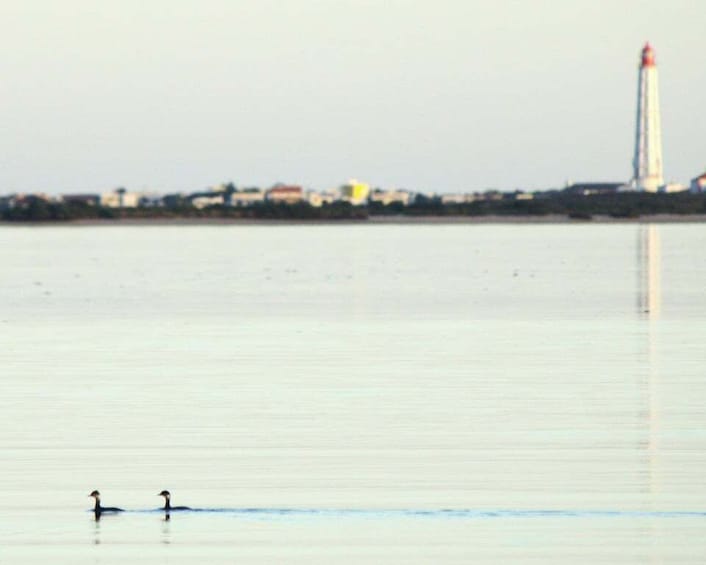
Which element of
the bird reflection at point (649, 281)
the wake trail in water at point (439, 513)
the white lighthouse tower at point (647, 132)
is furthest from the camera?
the white lighthouse tower at point (647, 132)

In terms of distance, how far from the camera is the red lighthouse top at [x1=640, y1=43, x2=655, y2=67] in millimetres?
177375

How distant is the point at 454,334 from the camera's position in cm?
3581

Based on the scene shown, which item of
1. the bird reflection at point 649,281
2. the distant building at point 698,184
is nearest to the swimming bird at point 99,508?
the bird reflection at point 649,281

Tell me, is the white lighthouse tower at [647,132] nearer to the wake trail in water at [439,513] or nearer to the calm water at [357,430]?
the calm water at [357,430]

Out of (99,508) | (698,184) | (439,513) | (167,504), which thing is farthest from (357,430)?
(698,184)

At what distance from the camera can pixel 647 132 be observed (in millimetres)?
170000

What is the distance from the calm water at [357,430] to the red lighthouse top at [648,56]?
13382 centimetres

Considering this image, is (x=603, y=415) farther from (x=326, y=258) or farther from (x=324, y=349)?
(x=326, y=258)

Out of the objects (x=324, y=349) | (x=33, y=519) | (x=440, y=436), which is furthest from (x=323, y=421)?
(x=324, y=349)

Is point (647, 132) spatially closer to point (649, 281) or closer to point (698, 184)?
point (698, 184)

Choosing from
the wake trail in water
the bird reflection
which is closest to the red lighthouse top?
the bird reflection

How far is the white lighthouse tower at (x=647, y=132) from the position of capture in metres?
171

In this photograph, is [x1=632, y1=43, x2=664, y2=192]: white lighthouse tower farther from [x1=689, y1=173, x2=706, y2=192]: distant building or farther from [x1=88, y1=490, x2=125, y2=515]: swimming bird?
[x1=88, y1=490, x2=125, y2=515]: swimming bird

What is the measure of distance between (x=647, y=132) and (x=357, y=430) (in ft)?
496
